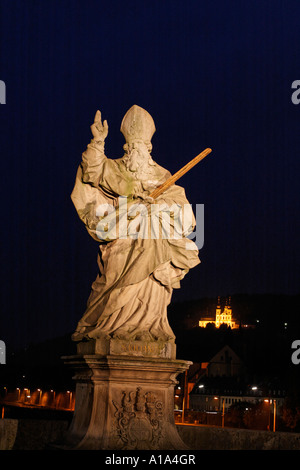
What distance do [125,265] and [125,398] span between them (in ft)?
5.28

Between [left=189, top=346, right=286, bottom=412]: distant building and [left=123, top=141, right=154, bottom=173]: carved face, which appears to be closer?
[left=123, top=141, right=154, bottom=173]: carved face

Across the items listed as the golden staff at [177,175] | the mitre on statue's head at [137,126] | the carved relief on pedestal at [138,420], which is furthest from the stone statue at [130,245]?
the carved relief on pedestal at [138,420]

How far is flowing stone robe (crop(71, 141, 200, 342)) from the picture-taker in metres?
8.70

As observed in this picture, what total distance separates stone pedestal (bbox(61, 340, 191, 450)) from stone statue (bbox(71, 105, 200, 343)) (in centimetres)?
21

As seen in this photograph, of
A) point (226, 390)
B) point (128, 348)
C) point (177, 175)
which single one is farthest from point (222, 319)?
point (128, 348)

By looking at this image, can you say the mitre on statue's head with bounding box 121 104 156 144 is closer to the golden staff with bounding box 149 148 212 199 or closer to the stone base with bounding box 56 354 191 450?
the golden staff with bounding box 149 148 212 199

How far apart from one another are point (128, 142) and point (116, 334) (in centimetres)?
253

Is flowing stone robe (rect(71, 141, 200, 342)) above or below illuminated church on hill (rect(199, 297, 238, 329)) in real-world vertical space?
below

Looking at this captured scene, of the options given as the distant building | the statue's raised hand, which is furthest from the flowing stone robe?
the distant building

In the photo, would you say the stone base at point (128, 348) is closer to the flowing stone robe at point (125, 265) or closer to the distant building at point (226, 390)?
the flowing stone robe at point (125, 265)

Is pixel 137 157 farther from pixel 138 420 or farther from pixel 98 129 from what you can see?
pixel 138 420

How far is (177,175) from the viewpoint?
348 inches

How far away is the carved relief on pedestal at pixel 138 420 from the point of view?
8.12 m
